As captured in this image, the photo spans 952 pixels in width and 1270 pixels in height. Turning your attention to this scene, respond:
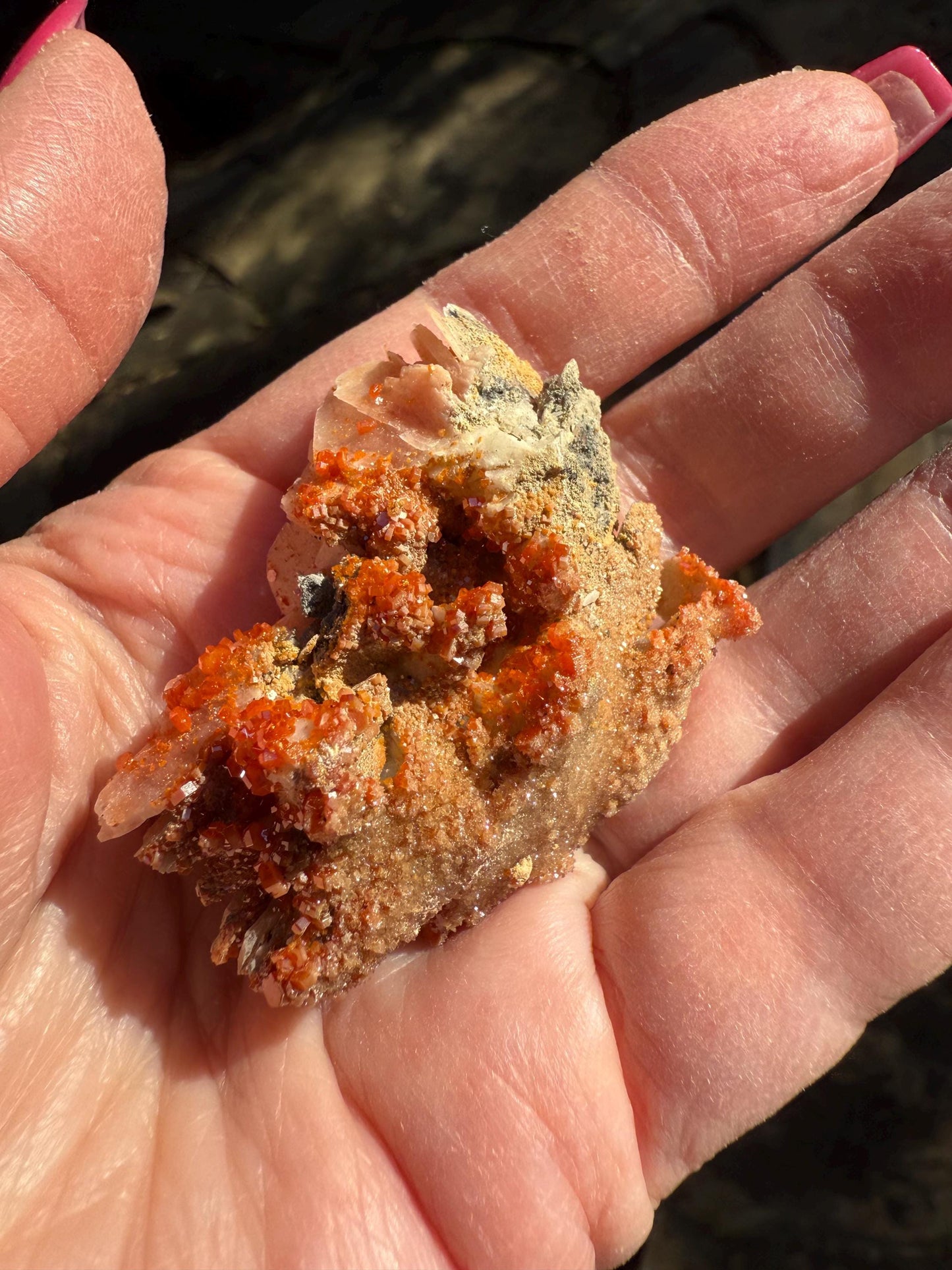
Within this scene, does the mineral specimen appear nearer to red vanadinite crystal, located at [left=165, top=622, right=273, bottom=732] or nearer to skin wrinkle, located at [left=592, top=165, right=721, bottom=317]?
red vanadinite crystal, located at [left=165, top=622, right=273, bottom=732]

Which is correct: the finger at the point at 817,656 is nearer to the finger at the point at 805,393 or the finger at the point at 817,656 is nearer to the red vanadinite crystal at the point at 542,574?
the finger at the point at 805,393

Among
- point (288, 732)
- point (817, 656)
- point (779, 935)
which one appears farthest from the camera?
point (817, 656)

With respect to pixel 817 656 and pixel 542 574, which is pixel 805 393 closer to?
pixel 817 656

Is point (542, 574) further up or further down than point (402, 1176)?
further up

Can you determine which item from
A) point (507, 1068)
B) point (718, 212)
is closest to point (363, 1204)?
point (507, 1068)

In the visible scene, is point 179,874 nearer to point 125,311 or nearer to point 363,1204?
point 363,1204

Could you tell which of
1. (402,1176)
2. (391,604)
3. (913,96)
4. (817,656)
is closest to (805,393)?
(817,656)

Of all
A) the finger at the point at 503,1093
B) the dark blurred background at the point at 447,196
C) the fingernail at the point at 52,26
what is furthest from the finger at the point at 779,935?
the fingernail at the point at 52,26

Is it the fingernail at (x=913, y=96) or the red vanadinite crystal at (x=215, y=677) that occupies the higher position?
the fingernail at (x=913, y=96)
